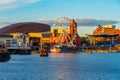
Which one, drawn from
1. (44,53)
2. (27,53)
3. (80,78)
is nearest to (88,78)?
(80,78)

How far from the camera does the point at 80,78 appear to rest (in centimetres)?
5806

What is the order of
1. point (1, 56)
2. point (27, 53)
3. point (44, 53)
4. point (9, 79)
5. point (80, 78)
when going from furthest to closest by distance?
point (27, 53)
point (44, 53)
point (1, 56)
point (80, 78)
point (9, 79)

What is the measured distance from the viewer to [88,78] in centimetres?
5831

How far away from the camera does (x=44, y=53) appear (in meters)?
155

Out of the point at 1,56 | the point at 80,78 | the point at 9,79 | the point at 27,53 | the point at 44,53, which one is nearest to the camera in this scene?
the point at 9,79

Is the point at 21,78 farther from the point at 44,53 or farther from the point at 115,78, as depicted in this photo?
the point at 44,53

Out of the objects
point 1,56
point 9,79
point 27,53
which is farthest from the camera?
point 27,53

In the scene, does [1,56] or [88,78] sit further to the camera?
[1,56]

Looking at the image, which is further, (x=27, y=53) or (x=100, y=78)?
(x=27, y=53)

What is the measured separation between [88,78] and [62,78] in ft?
10.3

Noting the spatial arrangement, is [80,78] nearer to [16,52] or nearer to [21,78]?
[21,78]

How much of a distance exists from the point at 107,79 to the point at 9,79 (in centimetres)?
1081

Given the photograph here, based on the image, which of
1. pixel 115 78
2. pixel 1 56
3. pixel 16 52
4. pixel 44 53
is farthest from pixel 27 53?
pixel 115 78

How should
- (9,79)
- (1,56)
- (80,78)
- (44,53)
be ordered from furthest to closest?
(44,53), (1,56), (80,78), (9,79)
